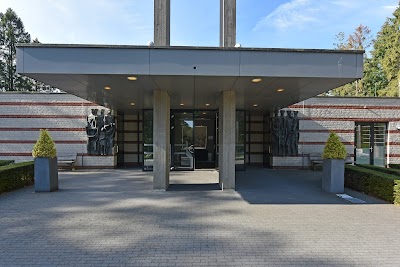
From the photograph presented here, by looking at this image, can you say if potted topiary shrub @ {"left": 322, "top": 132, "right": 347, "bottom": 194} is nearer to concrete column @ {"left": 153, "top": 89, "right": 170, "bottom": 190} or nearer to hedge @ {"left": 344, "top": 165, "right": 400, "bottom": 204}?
hedge @ {"left": 344, "top": 165, "right": 400, "bottom": 204}

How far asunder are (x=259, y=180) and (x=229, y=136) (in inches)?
126

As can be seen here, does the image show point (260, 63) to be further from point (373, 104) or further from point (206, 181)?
point (373, 104)

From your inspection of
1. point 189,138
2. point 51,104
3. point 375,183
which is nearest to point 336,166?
point 375,183

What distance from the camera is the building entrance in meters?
13.1

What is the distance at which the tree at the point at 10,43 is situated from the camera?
30.1m

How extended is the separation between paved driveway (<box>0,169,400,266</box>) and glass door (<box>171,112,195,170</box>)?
16.9 ft

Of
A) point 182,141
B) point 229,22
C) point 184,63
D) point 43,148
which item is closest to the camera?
point 184,63

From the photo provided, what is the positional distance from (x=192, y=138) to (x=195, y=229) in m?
8.64

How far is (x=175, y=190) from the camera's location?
8.18m

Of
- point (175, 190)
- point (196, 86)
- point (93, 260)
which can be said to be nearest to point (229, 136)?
point (196, 86)

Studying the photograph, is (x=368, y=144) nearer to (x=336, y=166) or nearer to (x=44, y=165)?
(x=336, y=166)

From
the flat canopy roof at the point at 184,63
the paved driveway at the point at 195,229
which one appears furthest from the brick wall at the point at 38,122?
the flat canopy roof at the point at 184,63

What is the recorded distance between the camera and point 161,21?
841 cm

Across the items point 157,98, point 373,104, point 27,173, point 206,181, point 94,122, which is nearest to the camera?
point 157,98
